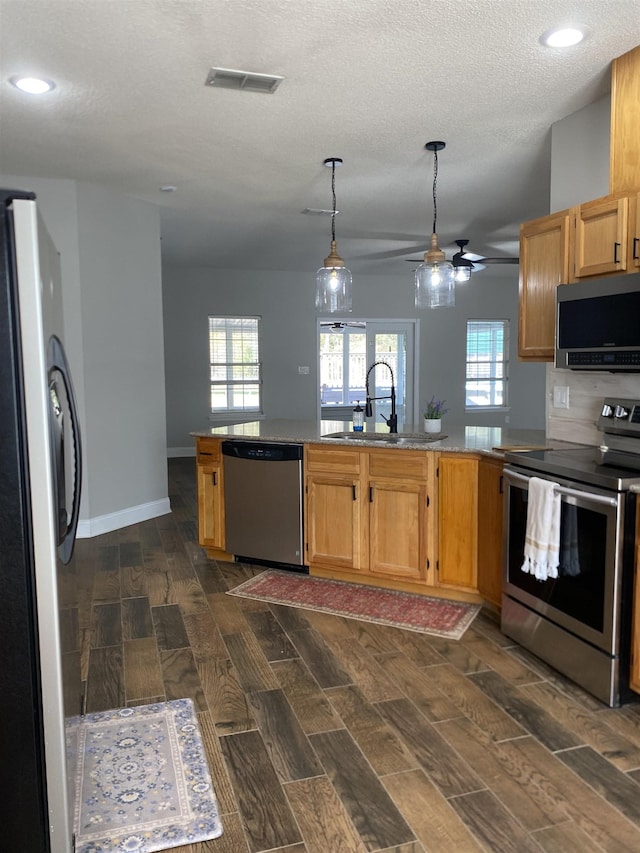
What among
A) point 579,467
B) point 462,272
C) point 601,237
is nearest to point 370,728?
point 579,467

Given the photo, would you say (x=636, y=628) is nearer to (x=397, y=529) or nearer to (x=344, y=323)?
(x=397, y=529)

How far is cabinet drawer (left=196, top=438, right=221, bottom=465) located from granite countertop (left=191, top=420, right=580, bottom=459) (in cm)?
5

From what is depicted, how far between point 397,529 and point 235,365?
600 centimetres

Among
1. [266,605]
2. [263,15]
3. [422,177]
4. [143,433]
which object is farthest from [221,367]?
[263,15]

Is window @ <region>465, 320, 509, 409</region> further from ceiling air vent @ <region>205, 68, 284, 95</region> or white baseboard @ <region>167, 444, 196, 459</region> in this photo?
ceiling air vent @ <region>205, 68, 284, 95</region>

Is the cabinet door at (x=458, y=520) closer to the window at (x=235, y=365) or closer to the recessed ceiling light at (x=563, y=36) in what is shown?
the recessed ceiling light at (x=563, y=36)

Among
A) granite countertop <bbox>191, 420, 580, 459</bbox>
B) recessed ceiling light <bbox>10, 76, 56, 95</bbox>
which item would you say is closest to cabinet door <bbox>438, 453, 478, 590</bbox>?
granite countertop <bbox>191, 420, 580, 459</bbox>

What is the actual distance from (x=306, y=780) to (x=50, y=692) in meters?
1.00

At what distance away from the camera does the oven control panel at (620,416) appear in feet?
9.32

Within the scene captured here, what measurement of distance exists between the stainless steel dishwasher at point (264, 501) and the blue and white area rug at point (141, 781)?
5.30 feet

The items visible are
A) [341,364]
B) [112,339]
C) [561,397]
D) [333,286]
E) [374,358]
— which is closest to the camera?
[561,397]

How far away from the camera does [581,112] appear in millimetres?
3500

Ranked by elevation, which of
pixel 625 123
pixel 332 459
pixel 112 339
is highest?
pixel 625 123

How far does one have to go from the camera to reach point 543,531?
108 inches
